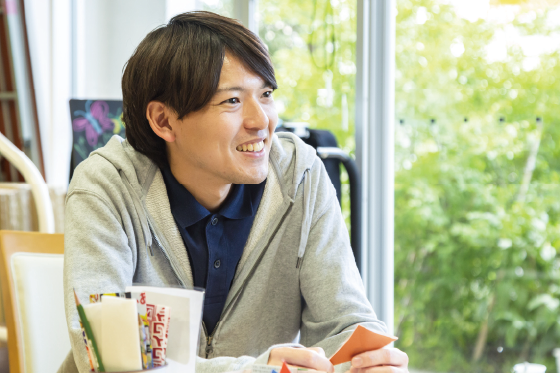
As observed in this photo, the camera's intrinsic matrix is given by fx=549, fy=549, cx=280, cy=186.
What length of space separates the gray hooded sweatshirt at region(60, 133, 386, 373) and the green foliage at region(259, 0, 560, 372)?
2.93 ft

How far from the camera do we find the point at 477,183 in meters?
2.09

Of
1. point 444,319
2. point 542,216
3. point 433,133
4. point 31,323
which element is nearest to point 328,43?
point 433,133

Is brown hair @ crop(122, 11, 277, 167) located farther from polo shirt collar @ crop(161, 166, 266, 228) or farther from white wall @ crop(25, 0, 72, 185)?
white wall @ crop(25, 0, 72, 185)

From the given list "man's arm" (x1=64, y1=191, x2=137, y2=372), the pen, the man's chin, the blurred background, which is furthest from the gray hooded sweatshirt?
the blurred background

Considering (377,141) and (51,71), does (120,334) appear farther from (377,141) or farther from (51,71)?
(51,71)

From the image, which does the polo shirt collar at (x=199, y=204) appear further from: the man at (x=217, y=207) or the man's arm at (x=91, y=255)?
the man's arm at (x=91, y=255)

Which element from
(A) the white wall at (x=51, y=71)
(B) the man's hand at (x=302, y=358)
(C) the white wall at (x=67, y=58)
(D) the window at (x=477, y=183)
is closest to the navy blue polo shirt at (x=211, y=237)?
(B) the man's hand at (x=302, y=358)

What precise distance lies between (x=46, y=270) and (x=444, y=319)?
1496 mm

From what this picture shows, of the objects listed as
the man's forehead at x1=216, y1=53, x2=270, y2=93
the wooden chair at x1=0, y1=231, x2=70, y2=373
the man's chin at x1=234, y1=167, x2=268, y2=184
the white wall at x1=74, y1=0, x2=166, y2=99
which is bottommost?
the wooden chair at x1=0, y1=231, x2=70, y2=373

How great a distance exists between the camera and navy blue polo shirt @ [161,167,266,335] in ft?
4.10

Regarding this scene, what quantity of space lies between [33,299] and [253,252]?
0.63m

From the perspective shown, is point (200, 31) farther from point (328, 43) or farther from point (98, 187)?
point (328, 43)

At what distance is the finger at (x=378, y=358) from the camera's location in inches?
35.2

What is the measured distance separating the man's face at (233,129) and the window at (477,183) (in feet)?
3.58
